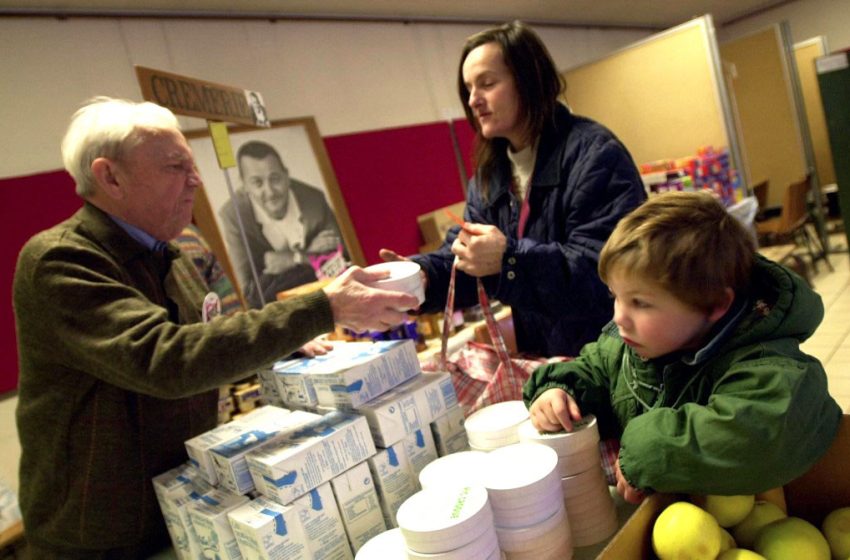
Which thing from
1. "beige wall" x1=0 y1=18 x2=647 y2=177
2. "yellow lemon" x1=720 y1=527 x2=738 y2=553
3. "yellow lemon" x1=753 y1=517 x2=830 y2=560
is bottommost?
"yellow lemon" x1=753 y1=517 x2=830 y2=560

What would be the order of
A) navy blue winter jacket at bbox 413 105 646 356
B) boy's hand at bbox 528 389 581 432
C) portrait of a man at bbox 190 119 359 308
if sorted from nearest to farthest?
1. boy's hand at bbox 528 389 581 432
2. navy blue winter jacket at bbox 413 105 646 356
3. portrait of a man at bbox 190 119 359 308

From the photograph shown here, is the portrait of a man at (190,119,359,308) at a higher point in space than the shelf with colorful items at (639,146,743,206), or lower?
higher

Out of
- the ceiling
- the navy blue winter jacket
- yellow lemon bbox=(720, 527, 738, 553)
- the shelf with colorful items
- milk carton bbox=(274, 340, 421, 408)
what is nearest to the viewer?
yellow lemon bbox=(720, 527, 738, 553)

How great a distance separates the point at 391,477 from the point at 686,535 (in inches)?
23.3

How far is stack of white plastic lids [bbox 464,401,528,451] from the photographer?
1286 millimetres

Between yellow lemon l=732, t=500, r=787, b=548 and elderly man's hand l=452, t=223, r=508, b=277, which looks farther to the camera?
elderly man's hand l=452, t=223, r=508, b=277

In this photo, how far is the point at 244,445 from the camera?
1.30 meters

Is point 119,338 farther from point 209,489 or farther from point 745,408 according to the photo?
point 745,408

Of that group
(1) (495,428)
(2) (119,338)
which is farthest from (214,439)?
(1) (495,428)

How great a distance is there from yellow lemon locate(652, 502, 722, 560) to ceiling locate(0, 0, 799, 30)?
3.92 meters

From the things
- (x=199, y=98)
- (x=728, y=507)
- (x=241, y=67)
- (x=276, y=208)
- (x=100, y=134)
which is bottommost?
(x=728, y=507)

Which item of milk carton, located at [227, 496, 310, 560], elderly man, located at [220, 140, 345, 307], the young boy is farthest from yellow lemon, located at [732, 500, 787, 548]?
elderly man, located at [220, 140, 345, 307]

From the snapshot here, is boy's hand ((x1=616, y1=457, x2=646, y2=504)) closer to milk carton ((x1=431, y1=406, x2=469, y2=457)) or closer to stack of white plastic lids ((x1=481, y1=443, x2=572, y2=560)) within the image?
stack of white plastic lids ((x1=481, y1=443, x2=572, y2=560))

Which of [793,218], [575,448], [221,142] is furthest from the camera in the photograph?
[793,218]
